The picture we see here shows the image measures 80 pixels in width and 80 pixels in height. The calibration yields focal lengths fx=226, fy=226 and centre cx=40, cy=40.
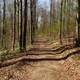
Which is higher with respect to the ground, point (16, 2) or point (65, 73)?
point (16, 2)

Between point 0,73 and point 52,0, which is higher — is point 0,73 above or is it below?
below

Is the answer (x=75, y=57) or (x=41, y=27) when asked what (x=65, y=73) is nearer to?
(x=75, y=57)

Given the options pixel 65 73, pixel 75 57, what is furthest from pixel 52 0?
pixel 65 73

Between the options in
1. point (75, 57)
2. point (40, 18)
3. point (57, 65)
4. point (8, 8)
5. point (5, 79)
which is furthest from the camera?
point (40, 18)

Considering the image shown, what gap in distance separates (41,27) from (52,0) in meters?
25.9

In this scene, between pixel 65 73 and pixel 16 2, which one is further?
pixel 16 2

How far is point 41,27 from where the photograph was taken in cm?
8156

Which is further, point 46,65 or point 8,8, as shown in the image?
point 8,8

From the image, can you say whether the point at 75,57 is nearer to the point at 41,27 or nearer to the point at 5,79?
the point at 5,79

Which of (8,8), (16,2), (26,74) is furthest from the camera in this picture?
(8,8)

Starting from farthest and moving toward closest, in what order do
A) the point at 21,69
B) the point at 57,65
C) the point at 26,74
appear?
1. the point at 57,65
2. the point at 21,69
3. the point at 26,74

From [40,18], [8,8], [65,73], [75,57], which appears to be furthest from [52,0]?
[65,73]

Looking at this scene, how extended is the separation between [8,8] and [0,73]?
131ft

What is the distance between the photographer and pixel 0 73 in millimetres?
11773
